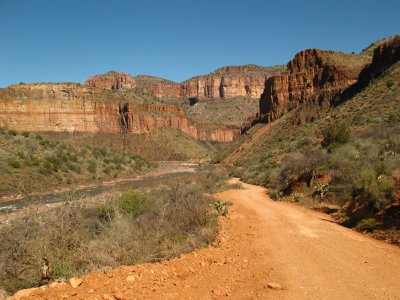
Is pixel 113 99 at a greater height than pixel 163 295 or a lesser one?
greater

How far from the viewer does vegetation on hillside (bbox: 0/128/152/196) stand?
35625mm

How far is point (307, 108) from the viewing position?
61.3m

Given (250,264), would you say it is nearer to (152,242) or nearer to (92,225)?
(152,242)

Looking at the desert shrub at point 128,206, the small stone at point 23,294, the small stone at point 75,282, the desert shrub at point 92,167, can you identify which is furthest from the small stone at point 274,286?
the desert shrub at point 92,167

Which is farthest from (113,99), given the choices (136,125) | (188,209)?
(188,209)

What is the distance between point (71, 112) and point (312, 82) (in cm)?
7546

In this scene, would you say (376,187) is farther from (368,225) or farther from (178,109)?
(178,109)

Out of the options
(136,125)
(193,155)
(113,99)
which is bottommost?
(193,155)

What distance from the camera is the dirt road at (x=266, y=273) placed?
5289 mm

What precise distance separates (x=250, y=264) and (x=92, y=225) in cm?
1016

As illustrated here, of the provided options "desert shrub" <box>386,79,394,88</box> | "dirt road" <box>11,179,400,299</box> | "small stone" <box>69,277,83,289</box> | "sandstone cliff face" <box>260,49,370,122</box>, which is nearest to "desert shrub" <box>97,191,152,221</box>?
"dirt road" <box>11,179,400,299</box>

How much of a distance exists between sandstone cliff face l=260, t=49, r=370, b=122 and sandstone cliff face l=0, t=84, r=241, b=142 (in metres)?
47.5

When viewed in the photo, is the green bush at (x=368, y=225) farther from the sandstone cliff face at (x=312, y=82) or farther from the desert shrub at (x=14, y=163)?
the sandstone cliff face at (x=312, y=82)

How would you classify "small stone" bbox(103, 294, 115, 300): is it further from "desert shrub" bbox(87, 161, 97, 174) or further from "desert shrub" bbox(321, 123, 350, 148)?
"desert shrub" bbox(87, 161, 97, 174)
